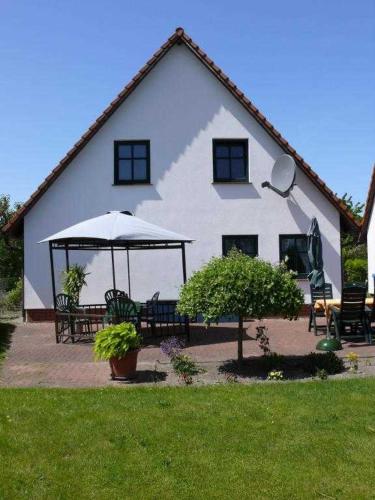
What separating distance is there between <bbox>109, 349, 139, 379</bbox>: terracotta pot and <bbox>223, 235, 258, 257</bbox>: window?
9.36 metres

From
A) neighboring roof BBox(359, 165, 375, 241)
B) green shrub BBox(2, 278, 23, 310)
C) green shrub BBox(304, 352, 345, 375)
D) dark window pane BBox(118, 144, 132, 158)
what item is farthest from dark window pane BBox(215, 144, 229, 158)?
green shrub BBox(2, 278, 23, 310)

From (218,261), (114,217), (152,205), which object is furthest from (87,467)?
(152,205)

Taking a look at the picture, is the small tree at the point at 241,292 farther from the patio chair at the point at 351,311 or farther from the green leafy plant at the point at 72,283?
the green leafy plant at the point at 72,283

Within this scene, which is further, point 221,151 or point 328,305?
point 221,151

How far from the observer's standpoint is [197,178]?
58.1ft

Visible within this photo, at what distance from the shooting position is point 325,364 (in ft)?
30.3

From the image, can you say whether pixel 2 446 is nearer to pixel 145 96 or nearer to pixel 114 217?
pixel 114 217

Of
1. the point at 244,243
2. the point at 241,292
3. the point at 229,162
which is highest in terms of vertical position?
the point at 229,162

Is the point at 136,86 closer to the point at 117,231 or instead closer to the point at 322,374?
the point at 117,231

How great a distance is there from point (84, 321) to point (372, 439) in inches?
361

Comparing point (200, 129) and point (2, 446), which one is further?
point (200, 129)

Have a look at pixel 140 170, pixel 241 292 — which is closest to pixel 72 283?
pixel 140 170

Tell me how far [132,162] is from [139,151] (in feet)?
1.44

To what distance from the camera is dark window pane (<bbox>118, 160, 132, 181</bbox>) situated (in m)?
17.7
